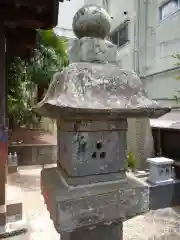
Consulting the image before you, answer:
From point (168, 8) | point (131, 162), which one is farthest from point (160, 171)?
point (168, 8)

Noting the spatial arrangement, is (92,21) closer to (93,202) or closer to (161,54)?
(93,202)

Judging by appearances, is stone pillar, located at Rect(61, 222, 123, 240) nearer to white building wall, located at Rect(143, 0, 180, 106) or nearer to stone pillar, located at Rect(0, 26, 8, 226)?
stone pillar, located at Rect(0, 26, 8, 226)

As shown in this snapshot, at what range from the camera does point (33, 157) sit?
8.26 meters

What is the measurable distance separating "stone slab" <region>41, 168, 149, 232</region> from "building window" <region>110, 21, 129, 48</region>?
10.2 meters

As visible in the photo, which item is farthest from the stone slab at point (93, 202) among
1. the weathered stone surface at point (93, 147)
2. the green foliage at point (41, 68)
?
the green foliage at point (41, 68)

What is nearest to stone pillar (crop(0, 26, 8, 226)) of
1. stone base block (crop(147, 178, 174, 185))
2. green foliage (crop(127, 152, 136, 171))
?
stone base block (crop(147, 178, 174, 185))

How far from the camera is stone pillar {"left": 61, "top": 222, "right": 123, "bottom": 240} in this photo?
178cm

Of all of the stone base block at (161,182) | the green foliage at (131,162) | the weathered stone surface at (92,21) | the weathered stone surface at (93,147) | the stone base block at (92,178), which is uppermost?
the weathered stone surface at (92,21)

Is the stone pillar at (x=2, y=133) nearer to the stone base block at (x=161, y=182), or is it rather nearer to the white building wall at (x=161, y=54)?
the stone base block at (x=161, y=182)

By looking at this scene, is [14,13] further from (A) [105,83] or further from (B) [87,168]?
(B) [87,168]

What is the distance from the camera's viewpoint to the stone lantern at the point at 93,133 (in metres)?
1.49

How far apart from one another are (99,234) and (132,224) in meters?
3.18

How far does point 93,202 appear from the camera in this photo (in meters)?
1.57

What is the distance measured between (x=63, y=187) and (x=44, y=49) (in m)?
6.94
